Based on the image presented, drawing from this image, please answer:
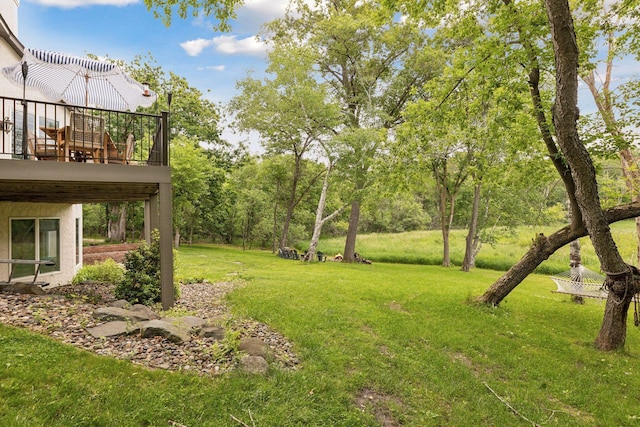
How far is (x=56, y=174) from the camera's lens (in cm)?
543

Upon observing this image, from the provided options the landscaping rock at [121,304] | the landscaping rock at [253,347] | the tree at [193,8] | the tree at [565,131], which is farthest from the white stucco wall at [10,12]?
the landscaping rock at [253,347]

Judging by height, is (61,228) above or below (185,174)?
below

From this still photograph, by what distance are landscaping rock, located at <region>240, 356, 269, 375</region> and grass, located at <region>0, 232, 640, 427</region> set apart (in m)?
0.13

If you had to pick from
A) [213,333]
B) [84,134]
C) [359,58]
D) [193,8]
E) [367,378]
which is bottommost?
[367,378]

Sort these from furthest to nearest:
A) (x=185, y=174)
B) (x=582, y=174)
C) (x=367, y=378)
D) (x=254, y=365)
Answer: (x=185, y=174)
(x=582, y=174)
(x=367, y=378)
(x=254, y=365)

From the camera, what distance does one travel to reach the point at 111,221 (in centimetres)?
2600

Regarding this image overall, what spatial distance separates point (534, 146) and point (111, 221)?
2690 cm

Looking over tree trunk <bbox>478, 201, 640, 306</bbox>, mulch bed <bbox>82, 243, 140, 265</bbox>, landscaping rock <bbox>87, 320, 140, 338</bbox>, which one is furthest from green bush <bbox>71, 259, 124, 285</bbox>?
tree trunk <bbox>478, 201, 640, 306</bbox>

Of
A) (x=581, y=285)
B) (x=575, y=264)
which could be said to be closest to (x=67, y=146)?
(x=581, y=285)

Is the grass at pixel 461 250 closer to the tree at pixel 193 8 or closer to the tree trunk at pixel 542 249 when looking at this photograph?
the tree trunk at pixel 542 249

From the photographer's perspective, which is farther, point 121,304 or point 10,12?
point 10,12

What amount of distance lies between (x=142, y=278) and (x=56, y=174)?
2.70m

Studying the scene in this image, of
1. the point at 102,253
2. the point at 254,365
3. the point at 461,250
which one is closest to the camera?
the point at 254,365

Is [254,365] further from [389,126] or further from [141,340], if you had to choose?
[389,126]
